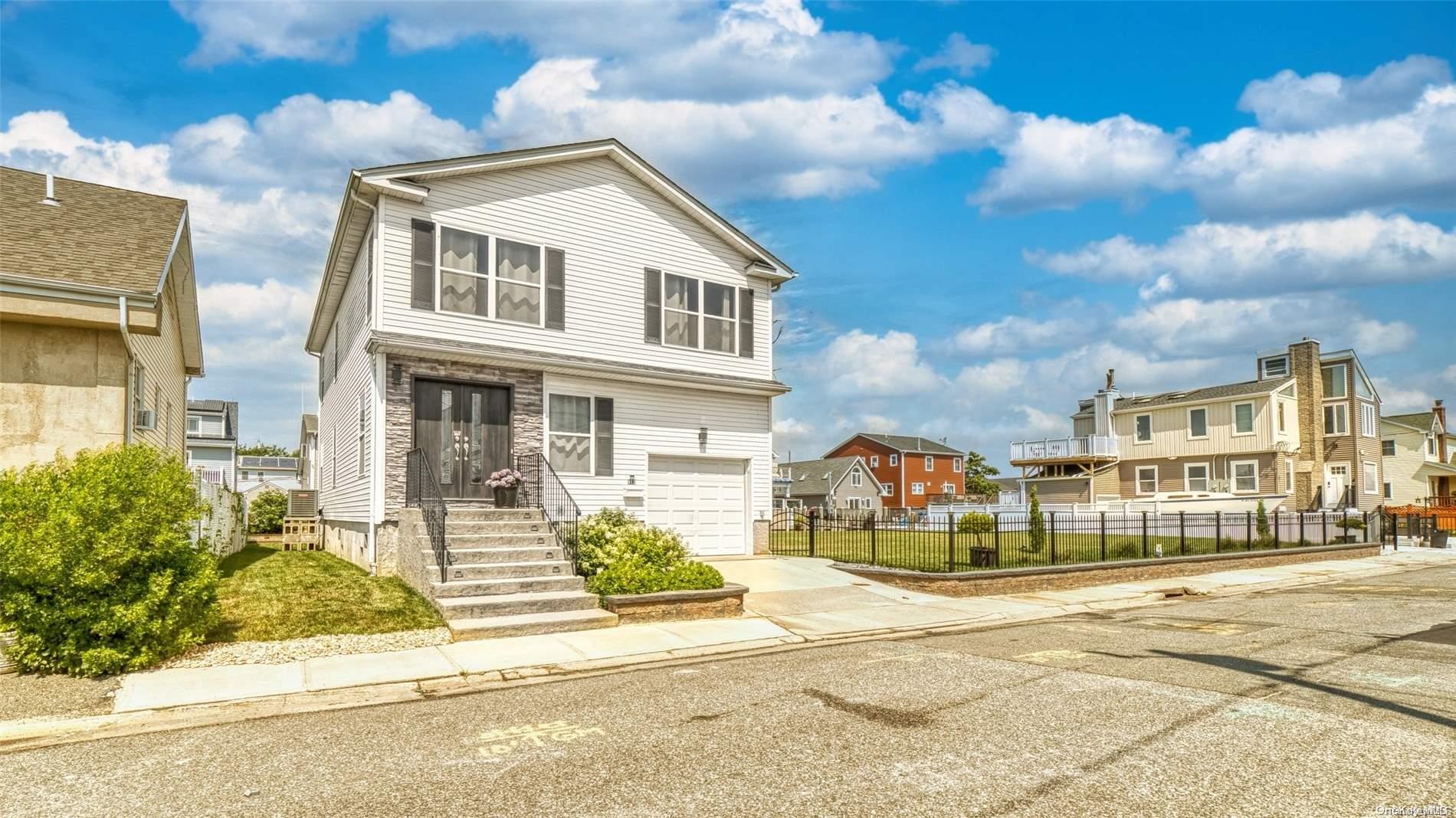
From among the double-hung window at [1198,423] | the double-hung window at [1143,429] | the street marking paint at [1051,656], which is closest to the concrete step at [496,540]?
the street marking paint at [1051,656]

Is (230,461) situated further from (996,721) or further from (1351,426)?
(1351,426)

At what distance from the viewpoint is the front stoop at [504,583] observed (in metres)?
11.4

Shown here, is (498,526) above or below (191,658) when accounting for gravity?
above

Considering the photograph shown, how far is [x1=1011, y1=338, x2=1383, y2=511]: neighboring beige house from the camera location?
132ft

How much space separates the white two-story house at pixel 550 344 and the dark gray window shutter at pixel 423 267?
0.10ft

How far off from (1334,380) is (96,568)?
166ft

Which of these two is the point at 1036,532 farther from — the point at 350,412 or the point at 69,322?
the point at 69,322

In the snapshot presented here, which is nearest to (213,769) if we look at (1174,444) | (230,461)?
(230,461)

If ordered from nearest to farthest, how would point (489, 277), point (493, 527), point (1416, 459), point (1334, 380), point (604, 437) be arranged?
1. point (493, 527)
2. point (489, 277)
3. point (604, 437)
4. point (1334, 380)
5. point (1416, 459)

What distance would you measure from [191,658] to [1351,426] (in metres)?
49.5

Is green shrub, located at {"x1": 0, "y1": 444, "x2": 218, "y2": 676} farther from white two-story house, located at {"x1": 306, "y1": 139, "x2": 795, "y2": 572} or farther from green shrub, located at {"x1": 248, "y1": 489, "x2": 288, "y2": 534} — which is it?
green shrub, located at {"x1": 248, "y1": 489, "x2": 288, "y2": 534}

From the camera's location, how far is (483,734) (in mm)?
6887

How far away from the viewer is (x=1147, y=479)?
4472cm

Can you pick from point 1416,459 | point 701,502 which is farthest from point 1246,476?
point 701,502
